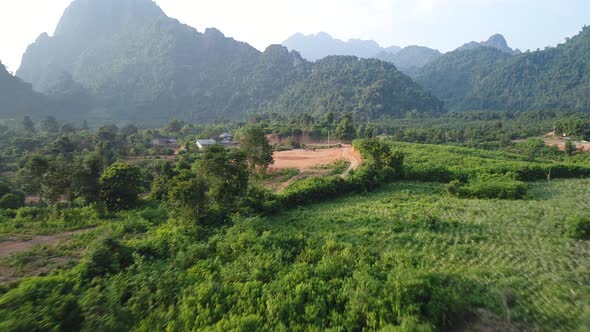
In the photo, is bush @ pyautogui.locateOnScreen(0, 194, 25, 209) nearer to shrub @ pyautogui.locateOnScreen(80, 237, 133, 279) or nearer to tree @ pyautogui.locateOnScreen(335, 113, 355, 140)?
shrub @ pyautogui.locateOnScreen(80, 237, 133, 279)

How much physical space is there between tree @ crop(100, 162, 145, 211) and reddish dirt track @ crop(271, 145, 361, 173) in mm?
17042

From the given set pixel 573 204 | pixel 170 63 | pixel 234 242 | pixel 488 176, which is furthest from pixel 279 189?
pixel 170 63

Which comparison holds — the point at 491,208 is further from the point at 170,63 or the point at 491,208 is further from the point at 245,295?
the point at 170,63

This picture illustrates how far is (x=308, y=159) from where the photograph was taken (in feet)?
140

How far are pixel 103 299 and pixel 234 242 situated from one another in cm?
519

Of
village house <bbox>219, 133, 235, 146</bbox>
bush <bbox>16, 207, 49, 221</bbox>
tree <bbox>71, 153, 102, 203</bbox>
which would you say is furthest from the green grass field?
village house <bbox>219, 133, 235, 146</bbox>

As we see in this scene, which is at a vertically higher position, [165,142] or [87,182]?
[165,142]

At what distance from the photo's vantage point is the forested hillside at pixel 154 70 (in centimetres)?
12962

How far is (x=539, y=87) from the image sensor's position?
13912 centimetres

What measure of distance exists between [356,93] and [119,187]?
113 m

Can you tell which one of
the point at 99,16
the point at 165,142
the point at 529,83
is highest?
the point at 99,16

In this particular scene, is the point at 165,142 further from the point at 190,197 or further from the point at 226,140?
the point at 190,197

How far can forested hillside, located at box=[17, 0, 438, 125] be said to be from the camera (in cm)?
12962

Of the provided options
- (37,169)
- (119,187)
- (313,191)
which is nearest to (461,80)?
(313,191)
